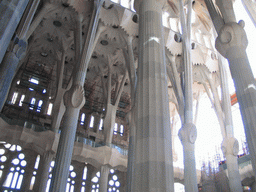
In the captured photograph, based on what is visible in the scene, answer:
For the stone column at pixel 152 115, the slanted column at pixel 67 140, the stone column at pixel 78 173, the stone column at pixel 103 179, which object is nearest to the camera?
the stone column at pixel 152 115

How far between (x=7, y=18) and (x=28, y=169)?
14868 mm

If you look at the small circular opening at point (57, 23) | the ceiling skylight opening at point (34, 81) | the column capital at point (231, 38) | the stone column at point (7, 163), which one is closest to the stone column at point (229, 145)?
the column capital at point (231, 38)

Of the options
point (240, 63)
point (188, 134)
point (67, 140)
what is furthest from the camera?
point (188, 134)

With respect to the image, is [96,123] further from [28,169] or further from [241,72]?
[241,72]

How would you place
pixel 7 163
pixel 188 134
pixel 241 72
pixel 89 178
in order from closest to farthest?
pixel 241 72, pixel 188 134, pixel 7 163, pixel 89 178

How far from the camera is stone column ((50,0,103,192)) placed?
389 inches

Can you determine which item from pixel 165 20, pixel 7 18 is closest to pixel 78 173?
pixel 165 20

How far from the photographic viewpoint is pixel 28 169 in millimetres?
17047

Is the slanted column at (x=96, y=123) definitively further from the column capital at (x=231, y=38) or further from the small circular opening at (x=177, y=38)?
the column capital at (x=231, y=38)

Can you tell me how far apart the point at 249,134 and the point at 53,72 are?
19.3 m

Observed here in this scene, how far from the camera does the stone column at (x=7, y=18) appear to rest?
14.3 feet

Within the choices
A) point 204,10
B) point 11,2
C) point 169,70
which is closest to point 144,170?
point 11,2

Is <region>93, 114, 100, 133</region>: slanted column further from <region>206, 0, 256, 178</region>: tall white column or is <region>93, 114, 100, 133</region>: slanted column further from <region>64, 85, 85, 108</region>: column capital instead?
<region>206, 0, 256, 178</region>: tall white column

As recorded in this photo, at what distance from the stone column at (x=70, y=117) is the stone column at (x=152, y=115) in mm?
5737
